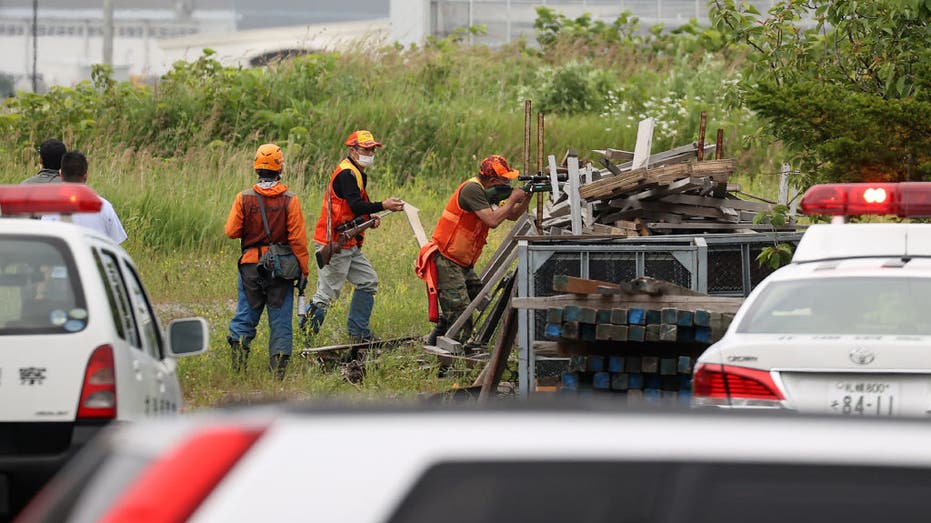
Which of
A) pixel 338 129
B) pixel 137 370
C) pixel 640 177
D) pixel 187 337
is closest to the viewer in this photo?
pixel 137 370

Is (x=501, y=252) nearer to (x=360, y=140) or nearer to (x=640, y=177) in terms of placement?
(x=360, y=140)

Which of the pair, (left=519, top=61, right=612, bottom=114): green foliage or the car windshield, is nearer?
the car windshield

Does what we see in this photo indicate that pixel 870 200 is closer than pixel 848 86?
Yes

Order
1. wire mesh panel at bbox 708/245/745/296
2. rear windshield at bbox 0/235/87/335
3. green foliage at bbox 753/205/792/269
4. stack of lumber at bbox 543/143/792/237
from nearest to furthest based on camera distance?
1. rear windshield at bbox 0/235/87/335
2. green foliage at bbox 753/205/792/269
3. wire mesh panel at bbox 708/245/745/296
4. stack of lumber at bbox 543/143/792/237

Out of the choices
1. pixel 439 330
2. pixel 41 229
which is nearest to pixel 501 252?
pixel 439 330

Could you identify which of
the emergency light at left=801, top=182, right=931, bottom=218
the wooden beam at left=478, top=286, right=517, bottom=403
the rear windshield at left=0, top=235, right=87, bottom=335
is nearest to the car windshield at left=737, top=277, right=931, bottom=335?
the emergency light at left=801, top=182, right=931, bottom=218

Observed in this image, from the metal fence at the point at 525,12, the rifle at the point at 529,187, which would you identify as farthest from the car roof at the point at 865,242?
the metal fence at the point at 525,12

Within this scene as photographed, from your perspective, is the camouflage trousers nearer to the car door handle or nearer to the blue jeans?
the blue jeans

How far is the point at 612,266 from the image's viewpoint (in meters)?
11.5

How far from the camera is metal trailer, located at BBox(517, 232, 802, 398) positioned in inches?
443

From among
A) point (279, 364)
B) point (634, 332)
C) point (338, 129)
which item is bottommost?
point (279, 364)

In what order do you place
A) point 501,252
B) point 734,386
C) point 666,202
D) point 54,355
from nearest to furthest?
1. point 54,355
2. point 734,386
3. point 666,202
4. point 501,252

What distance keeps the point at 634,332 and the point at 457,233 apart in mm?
3813

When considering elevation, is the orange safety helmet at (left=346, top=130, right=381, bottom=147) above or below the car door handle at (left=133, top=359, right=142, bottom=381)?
above
